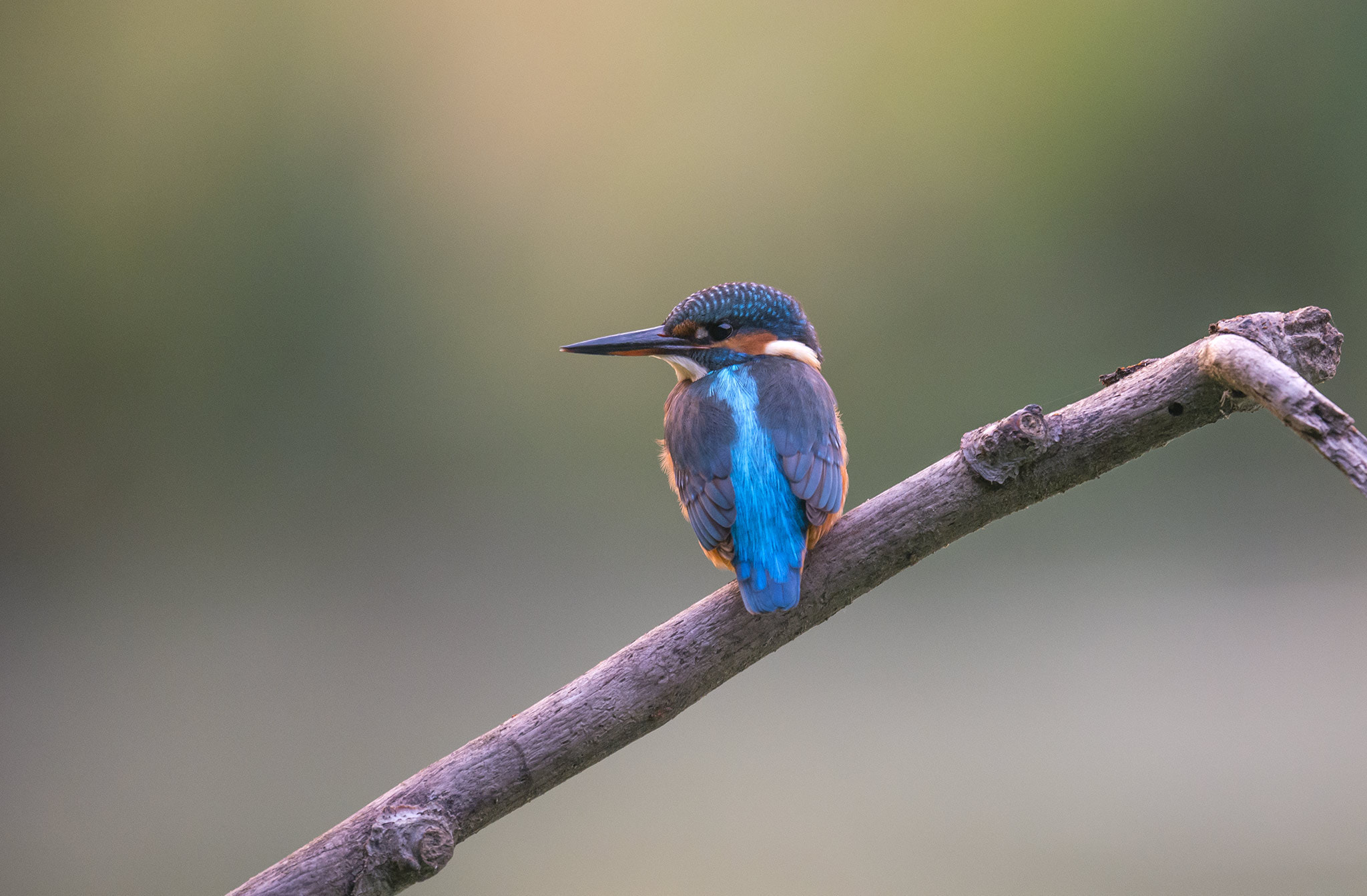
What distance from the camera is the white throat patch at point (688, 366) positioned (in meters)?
1.38

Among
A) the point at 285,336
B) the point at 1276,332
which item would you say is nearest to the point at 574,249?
the point at 285,336

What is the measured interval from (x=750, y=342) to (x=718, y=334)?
46 millimetres

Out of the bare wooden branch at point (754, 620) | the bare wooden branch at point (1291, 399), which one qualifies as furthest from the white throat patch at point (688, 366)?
the bare wooden branch at point (1291, 399)

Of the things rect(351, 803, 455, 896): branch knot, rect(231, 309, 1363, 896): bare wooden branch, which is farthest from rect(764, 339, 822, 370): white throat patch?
rect(351, 803, 455, 896): branch knot

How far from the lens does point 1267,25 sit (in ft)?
8.64

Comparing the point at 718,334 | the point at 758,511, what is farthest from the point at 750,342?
the point at 758,511

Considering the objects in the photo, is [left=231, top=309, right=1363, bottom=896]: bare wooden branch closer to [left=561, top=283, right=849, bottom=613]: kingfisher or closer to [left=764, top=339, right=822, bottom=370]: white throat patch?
[left=561, top=283, right=849, bottom=613]: kingfisher

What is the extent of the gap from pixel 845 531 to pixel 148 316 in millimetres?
2479

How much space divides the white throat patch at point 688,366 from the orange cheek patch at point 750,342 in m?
0.04

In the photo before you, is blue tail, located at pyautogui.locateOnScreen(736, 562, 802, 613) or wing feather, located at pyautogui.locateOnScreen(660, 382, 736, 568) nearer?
blue tail, located at pyautogui.locateOnScreen(736, 562, 802, 613)

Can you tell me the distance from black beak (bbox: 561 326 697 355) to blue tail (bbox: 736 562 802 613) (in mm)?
405

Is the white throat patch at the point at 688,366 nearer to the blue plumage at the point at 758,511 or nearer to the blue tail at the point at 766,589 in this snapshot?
the blue plumage at the point at 758,511

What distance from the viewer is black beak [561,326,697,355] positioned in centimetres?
132

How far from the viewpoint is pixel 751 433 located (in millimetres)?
1241
